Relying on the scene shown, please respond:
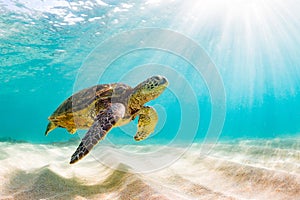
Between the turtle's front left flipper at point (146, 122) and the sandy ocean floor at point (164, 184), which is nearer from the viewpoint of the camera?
the sandy ocean floor at point (164, 184)

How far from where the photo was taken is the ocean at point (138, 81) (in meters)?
3.21

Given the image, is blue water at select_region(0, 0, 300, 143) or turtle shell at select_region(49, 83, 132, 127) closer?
turtle shell at select_region(49, 83, 132, 127)

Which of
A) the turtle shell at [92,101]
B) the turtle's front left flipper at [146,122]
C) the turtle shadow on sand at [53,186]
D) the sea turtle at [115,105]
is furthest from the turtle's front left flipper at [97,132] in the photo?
the turtle's front left flipper at [146,122]

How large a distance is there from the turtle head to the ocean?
113cm

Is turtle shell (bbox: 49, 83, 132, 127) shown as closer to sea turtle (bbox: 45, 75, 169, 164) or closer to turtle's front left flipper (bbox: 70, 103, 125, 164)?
sea turtle (bbox: 45, 75, 169, 164)

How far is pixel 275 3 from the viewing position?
19609 mm

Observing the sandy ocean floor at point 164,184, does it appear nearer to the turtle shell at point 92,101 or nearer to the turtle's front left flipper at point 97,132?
the turtle's front left flipper at point 97,132

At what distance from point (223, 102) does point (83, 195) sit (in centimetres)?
382

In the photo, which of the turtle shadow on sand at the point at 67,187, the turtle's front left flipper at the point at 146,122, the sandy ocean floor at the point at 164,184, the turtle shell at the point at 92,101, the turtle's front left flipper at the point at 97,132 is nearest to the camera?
the sandy ocean floor at the point at 164,184

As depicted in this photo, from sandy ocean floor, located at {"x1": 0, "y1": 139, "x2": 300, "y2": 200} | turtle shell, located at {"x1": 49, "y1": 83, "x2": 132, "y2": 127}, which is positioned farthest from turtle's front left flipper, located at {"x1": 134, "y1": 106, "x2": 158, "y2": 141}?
sandy ocean floor, located at {"x1": 0, "y1": 139, "x2": 300, "y2": 200}

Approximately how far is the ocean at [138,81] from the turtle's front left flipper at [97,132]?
21.3 inches

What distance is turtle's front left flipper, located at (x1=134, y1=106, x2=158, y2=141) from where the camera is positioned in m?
5.13

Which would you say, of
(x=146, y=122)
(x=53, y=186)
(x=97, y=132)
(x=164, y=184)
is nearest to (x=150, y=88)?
(x=146, y=122)

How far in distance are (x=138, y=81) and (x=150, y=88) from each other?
18.4 meters
